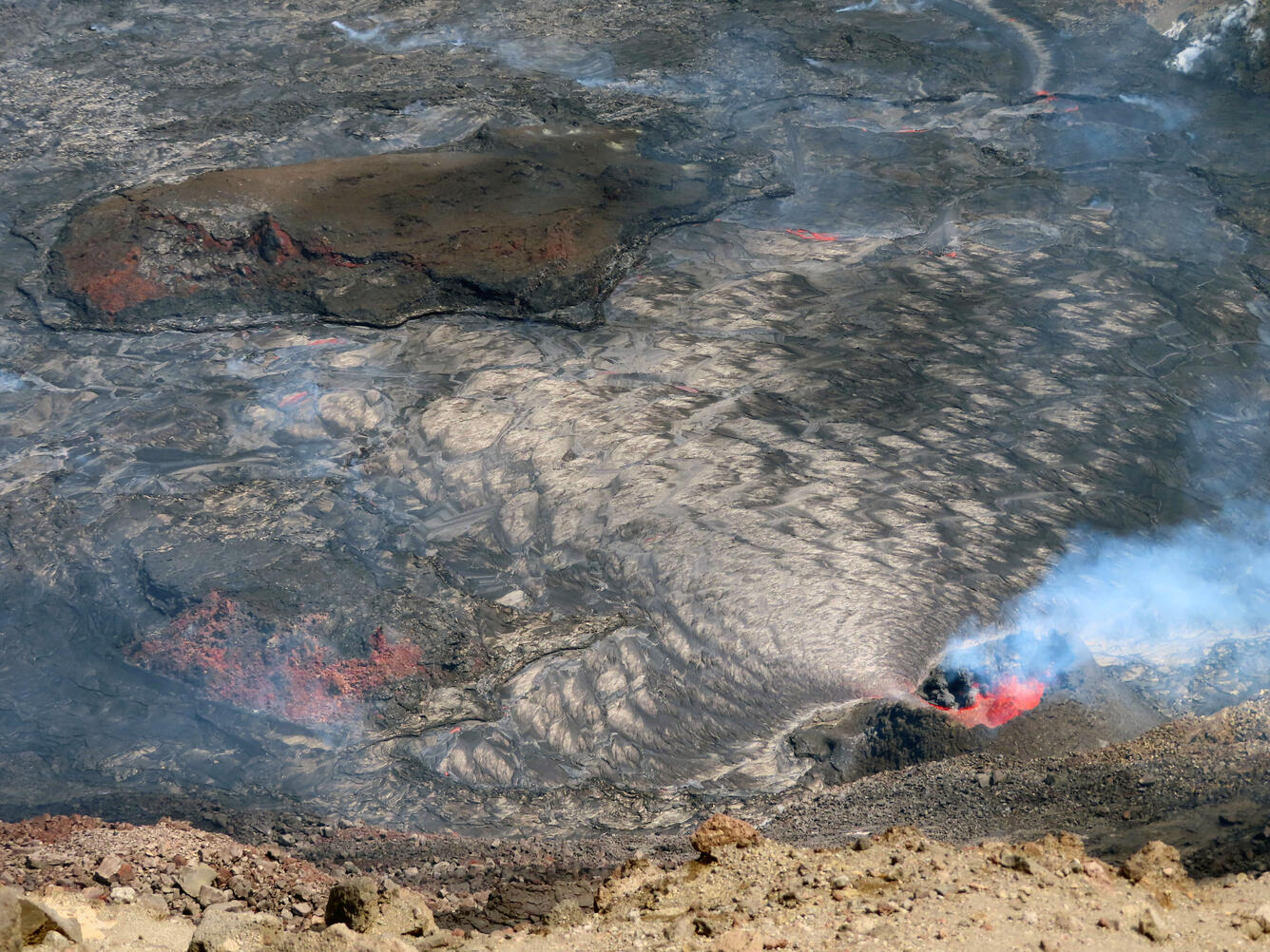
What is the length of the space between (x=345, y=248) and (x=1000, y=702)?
861cm

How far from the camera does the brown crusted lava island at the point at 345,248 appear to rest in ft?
40.7

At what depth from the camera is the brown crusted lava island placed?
12391 millimetres

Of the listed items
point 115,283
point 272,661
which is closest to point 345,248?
point 115,283

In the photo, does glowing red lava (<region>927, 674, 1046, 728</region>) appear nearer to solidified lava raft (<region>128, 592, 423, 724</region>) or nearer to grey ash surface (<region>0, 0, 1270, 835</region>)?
grey ash surface (<region>0, 0, 1270, 835</region>)

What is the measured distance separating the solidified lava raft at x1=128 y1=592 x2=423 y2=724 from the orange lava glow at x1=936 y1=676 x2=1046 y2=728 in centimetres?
428

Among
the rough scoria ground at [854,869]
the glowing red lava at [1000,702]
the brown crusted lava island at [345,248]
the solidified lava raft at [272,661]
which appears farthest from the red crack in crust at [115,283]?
the glowing red lava at [1000,702]

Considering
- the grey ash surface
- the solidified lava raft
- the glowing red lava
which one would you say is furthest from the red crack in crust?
the glowing red lava

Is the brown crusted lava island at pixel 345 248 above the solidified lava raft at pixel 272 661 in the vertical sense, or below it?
above

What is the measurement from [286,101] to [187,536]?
9.16m

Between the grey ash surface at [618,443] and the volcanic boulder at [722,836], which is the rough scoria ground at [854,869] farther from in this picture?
the grey ash surface at [618,443]

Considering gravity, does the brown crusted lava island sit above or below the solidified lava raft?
above

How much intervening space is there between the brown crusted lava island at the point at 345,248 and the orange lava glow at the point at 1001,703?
6.13 m

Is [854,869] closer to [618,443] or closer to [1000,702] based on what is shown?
[1000,702]

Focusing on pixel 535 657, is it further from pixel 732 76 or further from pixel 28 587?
pixel 732 76
